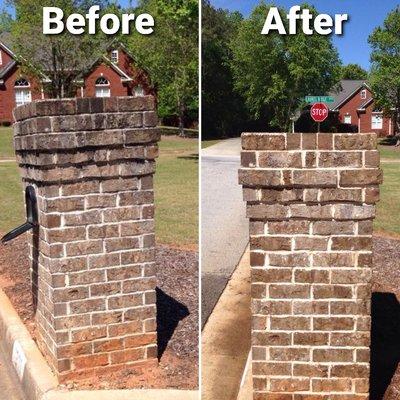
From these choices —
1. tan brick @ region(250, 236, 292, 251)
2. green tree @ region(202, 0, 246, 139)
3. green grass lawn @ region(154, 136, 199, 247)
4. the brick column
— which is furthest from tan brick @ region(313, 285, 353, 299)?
green grass lawn @ region(154, 136, 199, 247)

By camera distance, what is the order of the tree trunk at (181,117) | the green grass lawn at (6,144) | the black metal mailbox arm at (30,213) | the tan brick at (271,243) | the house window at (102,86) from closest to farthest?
the tan brick at (271,243) < the black metal mailbox arm at (30,213) < the green grass lawn at (6,144) < the tree trunk at (181,117) < the house window at (102,86)

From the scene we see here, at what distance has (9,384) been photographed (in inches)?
165

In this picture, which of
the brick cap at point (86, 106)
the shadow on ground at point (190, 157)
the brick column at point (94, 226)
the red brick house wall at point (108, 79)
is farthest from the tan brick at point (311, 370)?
the red brick house wall at point (108, 79)

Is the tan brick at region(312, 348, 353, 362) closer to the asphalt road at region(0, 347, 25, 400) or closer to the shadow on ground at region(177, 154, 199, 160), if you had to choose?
the asphalt road at region(0, 347, 25, 400)

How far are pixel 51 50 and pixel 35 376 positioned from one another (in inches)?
1256

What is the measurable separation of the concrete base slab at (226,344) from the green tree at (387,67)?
189 centimetres

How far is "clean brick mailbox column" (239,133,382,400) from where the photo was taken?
2.73m

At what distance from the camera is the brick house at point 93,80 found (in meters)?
38.1

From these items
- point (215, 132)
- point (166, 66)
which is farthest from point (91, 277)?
point (166, 66)

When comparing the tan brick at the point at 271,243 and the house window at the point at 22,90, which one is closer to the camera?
the tan brick at the point at 271,243

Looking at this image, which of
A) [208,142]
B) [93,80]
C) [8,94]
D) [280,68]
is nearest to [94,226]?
[208,142]

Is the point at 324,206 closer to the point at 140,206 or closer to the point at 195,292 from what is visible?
the point at 140,206

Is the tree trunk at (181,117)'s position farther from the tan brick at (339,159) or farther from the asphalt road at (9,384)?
the tan brick at (339,159)

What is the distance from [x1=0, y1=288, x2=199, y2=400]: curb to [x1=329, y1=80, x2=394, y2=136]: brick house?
72.4 inches
